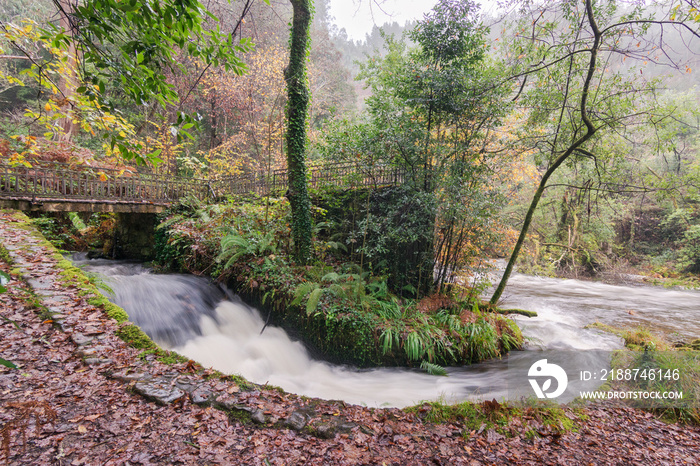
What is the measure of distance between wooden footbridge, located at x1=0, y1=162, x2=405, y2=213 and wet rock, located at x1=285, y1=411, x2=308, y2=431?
5.64 m

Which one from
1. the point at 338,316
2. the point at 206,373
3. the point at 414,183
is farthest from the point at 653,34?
the point at 206,373

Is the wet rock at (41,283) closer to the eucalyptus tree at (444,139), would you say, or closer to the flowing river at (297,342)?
the flowing river at (297,342)

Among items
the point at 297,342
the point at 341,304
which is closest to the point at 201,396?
the point at 297,342

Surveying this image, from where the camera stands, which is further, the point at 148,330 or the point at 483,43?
the point at 483,43

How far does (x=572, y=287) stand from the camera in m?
12.6

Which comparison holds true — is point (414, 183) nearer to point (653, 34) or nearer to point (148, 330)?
point (653, 34)

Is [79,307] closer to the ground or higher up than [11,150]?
closer to the ground

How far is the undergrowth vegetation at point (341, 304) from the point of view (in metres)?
6.09

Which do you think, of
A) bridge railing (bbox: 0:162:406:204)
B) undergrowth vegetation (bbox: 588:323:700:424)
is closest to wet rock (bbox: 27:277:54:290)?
bridge railing (bbox: 0:162:406:204)

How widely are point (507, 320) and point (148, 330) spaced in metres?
7.75

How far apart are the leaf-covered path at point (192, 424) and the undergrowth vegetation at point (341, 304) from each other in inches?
95.4

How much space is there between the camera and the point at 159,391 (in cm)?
282

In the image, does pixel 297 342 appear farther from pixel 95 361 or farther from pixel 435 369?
pixel 95 361

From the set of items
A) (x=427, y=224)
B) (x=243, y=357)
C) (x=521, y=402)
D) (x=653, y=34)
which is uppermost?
(x=653, y=34)
